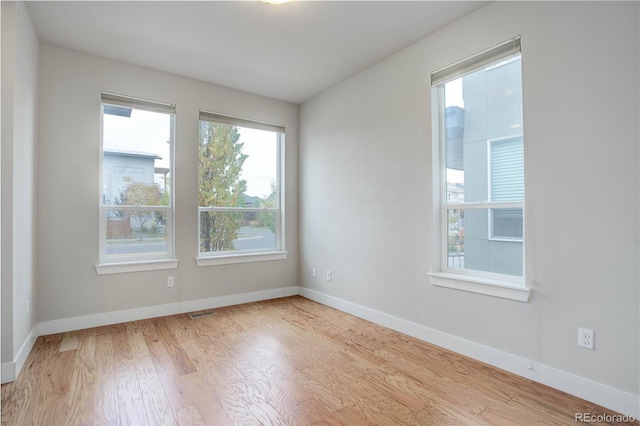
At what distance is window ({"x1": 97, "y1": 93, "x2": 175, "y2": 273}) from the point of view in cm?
338

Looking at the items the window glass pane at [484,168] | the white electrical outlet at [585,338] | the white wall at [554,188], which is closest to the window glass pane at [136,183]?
the white wall at [554,188]

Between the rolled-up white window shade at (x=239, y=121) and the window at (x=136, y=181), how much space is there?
15.2 inches

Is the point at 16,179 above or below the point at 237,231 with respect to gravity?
above

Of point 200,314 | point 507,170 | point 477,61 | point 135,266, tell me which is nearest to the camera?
point 507,170

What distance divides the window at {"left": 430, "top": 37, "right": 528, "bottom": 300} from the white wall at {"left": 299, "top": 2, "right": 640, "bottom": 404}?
4.1 inches

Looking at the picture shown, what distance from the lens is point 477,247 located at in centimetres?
266

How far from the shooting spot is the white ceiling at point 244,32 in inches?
98.4

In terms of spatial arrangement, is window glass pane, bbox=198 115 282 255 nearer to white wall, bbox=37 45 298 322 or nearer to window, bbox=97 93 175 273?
white wall, bbox=37 45 298 322

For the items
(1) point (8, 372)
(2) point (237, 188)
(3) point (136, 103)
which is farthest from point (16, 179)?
(2) point (237, 188)

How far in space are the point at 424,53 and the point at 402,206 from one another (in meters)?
1.40

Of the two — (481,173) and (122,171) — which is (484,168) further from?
(122,171)

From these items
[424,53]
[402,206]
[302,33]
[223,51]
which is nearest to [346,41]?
[302,33]

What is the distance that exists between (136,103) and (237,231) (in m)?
1.83

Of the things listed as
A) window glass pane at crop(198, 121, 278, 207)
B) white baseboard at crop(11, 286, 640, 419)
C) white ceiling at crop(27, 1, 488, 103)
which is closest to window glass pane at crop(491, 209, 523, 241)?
white baseboard at crop(11, 286, 640, 419)
